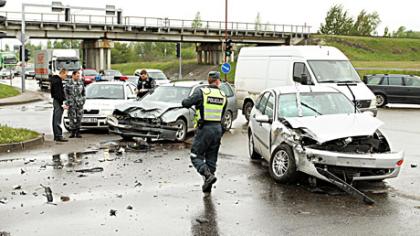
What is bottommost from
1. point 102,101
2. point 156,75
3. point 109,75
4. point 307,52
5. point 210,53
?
point 109,75

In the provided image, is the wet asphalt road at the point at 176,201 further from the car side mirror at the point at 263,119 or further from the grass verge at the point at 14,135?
the car side mirror at the point at 263,119

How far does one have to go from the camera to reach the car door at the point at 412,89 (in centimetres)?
2403

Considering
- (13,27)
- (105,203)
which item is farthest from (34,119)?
(13,27)

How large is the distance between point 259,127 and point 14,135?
19.9 feet

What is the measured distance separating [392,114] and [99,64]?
5064 centimetres

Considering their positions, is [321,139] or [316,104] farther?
[316,104]

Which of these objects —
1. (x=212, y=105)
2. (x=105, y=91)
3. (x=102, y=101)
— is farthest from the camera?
(x=105, y=91)

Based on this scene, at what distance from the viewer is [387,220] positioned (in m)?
6.50

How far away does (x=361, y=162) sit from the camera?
7.72m

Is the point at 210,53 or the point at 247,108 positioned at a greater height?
the point at 210,53

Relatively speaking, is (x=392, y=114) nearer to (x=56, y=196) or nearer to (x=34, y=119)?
(x=34, y=119)

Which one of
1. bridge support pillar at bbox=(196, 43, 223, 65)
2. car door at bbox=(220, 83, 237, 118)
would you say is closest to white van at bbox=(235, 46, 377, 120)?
car door at bbox=(220, 83, 237, 118)

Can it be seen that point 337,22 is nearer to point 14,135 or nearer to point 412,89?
point 412,89

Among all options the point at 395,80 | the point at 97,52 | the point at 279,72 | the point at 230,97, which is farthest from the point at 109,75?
the point at 230,97
